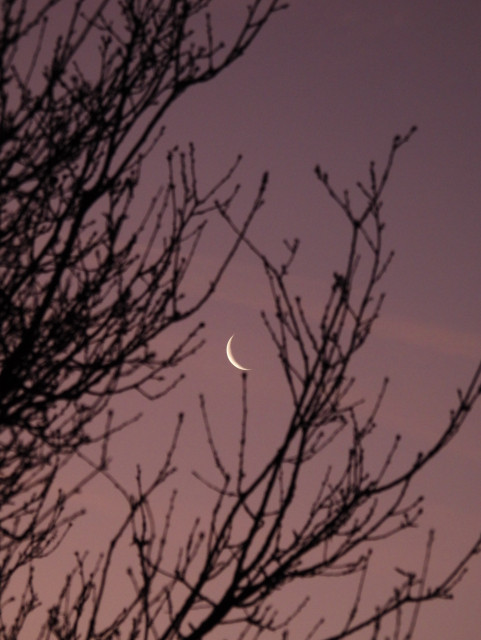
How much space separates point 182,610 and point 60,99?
9.69 ft

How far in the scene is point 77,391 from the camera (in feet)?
15.7

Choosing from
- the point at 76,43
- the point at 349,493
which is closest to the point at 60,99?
the point at 76,43

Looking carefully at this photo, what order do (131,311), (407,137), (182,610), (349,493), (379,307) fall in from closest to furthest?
(182,610)
(349,493)
(379,307)
(407,137)
(131,311)

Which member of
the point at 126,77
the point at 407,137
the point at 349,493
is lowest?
the point at 349,493

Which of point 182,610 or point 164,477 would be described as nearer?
point 182,610

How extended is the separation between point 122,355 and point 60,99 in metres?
1.47

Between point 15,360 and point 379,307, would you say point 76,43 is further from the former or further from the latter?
point 379,307

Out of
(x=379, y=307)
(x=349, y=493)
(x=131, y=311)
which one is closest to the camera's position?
(x=349, y=493)

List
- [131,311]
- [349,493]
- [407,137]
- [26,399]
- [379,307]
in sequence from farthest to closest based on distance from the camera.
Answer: [131,311] → [26,399] → [407,137] → [379,307] → [349,493]

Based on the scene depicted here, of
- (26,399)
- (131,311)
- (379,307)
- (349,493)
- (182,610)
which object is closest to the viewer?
(182,610)

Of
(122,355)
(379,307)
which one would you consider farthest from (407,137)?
(122,355)

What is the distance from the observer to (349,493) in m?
3.67

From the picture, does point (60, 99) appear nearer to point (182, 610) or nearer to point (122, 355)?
point (122, 355)

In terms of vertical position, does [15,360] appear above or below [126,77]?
below
